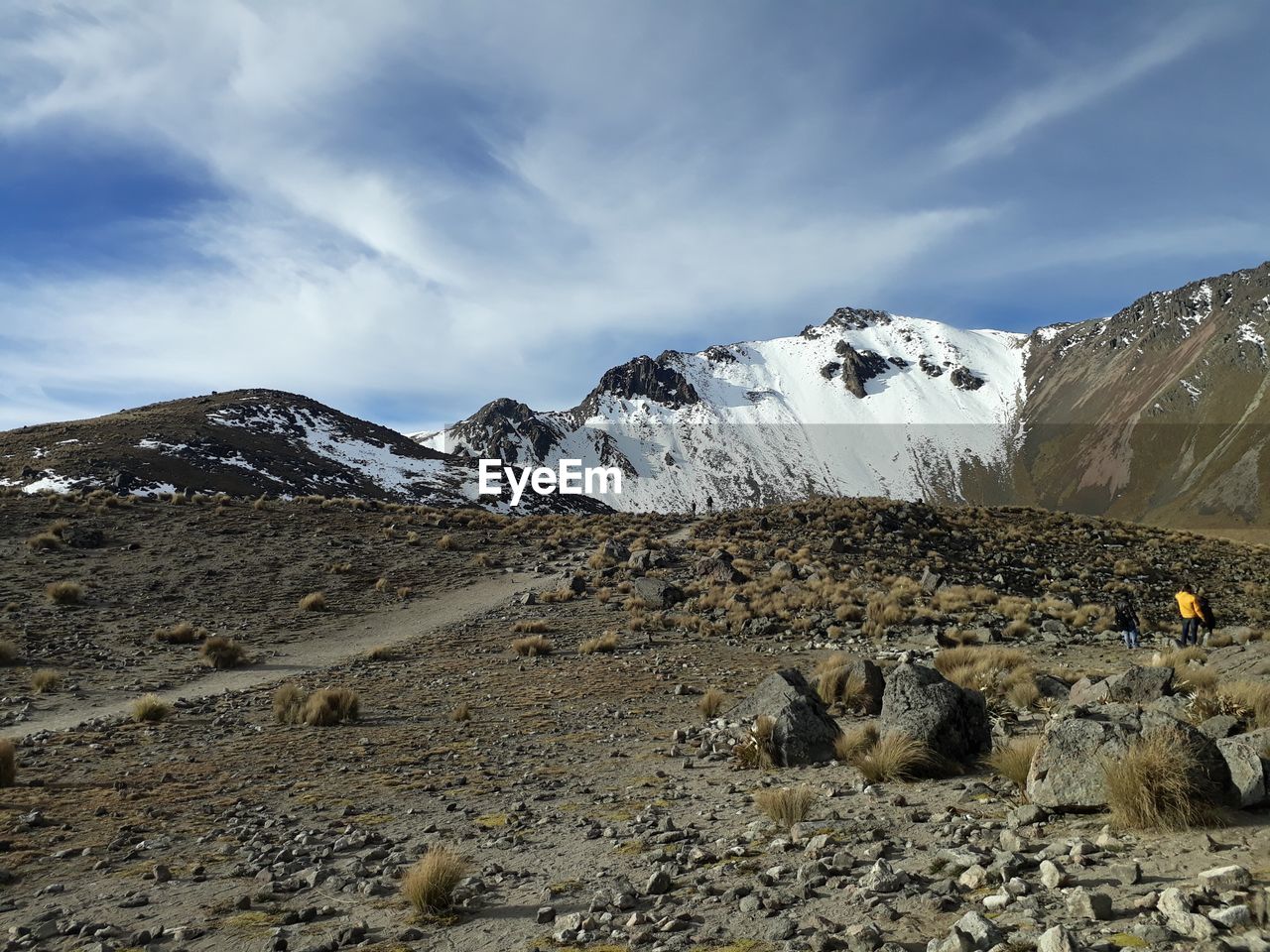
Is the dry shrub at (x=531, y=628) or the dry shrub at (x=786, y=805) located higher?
the dry shrub at (x=786, y=805)

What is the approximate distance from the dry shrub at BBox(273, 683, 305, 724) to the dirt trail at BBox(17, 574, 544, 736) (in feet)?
9.07

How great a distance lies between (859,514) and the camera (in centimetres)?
3888

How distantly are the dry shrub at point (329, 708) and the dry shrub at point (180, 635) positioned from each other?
9570 millimetres

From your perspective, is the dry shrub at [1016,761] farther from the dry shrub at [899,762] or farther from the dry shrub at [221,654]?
the dry shrub at [221,654]

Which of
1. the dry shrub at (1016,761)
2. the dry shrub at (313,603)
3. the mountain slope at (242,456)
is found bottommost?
the dry shrub at (313,603)

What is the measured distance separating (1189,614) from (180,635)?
29182 millimetres

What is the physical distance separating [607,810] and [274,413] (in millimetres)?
96314

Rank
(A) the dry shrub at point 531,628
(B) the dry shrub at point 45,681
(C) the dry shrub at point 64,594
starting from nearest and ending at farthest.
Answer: (B) the dry shrub at point 45,681 < (C) the dry shrub at point 64,594 < (A) the dry shrub at point 531,628

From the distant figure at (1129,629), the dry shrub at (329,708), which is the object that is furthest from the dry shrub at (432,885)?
the distant figure at (1129,629)

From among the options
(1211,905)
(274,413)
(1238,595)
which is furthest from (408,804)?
(274,413)

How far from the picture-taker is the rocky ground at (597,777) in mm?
4926

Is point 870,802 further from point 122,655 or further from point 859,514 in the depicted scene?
point 859,514

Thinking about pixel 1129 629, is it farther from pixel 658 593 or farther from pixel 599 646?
pixel 599 646

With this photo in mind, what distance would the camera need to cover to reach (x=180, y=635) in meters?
19.9
